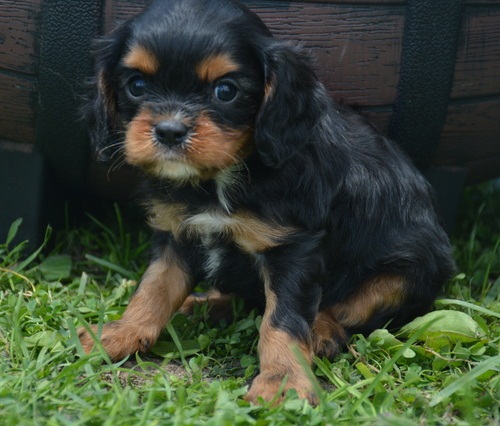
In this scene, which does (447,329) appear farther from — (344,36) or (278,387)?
(344,36)

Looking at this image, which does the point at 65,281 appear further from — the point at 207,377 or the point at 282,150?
the point at 282,150

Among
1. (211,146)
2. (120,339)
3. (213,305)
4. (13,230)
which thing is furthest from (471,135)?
(13,230)

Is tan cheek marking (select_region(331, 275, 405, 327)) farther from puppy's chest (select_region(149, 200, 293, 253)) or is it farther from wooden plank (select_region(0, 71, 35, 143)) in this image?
wooden plank (select_region(0, 71, 35, 143))

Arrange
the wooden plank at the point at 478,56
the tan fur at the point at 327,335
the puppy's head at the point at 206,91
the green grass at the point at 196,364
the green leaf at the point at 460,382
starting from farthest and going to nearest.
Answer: the wooden plank at the point at 478,56 → the tan fur at the point at 327,335 → the puppy's head at the point at 206,91 → the green leaf at the point at 460,382 → the green grass at the point at 196,364

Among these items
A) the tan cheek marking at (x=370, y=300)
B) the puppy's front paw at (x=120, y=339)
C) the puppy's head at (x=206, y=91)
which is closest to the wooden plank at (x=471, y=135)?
the tan cheek marking at (x=370, y=300)

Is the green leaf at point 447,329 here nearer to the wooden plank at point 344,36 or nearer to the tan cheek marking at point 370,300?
the tan cheek marking at point 370,300
